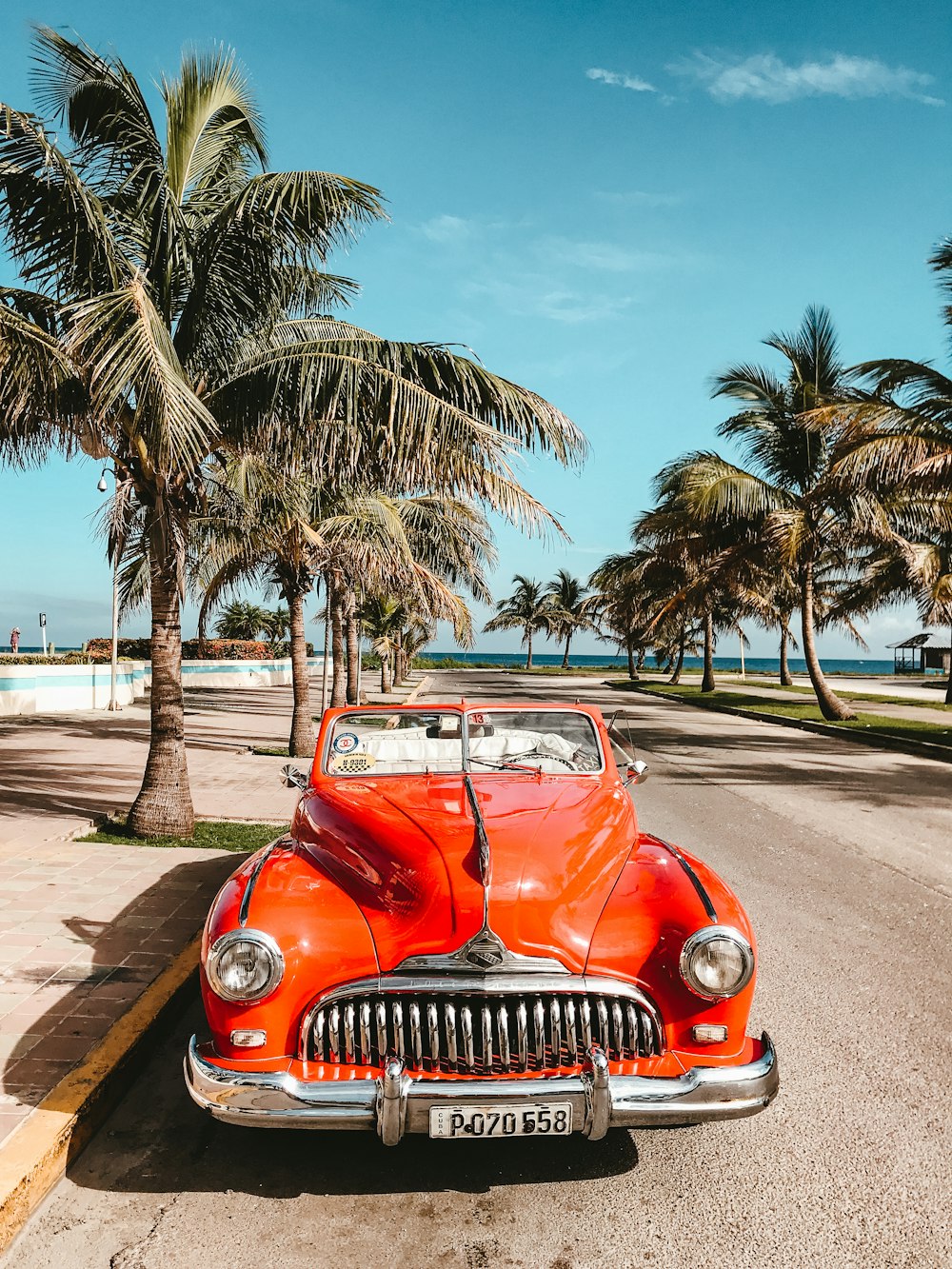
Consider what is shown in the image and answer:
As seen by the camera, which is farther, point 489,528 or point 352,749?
point 489,528

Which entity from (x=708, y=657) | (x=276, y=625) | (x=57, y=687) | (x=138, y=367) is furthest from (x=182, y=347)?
(x=276, y=625)

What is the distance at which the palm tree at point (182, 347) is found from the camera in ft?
22.3

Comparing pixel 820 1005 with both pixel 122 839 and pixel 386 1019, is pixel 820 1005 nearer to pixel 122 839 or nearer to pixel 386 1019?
pixel 386 1019

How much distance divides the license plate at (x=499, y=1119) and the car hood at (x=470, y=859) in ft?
1.43

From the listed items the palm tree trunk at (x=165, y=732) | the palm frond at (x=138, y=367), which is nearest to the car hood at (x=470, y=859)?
the palm frond at (x=138, y=367)

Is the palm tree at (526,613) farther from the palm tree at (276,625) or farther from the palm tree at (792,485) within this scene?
the palm tree at (792,485)

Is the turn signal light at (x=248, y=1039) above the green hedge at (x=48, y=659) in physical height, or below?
below

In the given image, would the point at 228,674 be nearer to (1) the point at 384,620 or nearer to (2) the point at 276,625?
(1) the point at 384,620

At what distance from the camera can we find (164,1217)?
279 cm

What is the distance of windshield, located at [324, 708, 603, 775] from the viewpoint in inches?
177

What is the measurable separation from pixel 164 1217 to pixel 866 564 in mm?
31677

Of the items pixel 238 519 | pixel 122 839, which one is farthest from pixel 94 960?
pixel 238 519

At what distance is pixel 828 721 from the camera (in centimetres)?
1981

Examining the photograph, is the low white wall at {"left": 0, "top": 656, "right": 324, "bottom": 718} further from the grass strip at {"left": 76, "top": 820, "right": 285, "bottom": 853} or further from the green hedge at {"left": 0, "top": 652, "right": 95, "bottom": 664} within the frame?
the grass strip at {"left": 76, "top": 820, "right": 285, "bottom": 853}
